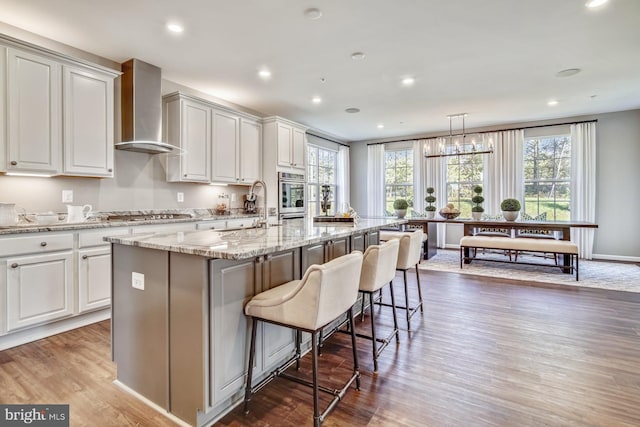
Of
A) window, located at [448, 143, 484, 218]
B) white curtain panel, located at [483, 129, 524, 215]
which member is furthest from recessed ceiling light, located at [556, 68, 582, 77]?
window, located at [448, 143, 484, 218]

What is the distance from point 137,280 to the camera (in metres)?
1.88

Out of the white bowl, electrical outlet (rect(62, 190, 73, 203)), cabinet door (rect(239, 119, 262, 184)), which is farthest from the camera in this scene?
cabinet door (rect(239, 119, 262, 184))

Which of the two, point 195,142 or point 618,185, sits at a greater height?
point 195,142

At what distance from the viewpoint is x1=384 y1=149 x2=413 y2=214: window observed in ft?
25.8

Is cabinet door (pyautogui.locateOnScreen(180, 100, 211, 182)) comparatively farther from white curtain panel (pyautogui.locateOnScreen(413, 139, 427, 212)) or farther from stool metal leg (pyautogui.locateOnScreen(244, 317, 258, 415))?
white curtain panel (pyautogui.locateOnScreen(413, 139, 427, 212))

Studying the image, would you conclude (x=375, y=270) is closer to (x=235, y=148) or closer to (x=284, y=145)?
(x=235, y=148)

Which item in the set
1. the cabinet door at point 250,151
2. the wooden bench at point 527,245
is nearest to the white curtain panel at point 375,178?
the wooden bench at point 527,245

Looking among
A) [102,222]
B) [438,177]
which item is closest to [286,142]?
[102,222]

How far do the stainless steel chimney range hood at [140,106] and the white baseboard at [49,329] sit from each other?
5.96 ft

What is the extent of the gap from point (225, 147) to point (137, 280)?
315cm

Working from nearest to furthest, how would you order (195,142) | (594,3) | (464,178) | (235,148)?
(594,3)
(195,142)
(235,148)
(464,178)

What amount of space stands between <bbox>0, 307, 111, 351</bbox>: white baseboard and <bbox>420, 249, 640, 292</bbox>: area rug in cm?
453

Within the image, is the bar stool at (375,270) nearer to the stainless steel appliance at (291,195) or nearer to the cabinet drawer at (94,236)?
Answer: the cabinet drawer at (94,236)

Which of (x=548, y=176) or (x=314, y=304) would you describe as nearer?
(x=314, y=304)
